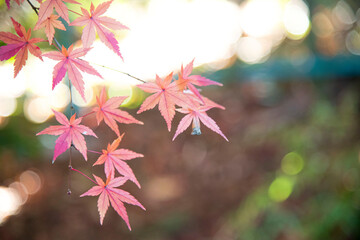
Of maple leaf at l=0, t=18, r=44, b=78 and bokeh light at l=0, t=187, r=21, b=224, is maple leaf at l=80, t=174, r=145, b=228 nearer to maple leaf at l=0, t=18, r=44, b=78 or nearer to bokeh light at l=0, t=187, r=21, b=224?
maple leaf at l=0, t=18, r=44, b=78

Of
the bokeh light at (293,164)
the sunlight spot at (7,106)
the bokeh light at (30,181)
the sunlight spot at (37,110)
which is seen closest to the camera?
the sunlight spot at (7,106)

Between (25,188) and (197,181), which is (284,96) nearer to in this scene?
(197,181)

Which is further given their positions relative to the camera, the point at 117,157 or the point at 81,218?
the point at 81,218

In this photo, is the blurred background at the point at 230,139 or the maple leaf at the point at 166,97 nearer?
the maple leaf at the point at 166,97

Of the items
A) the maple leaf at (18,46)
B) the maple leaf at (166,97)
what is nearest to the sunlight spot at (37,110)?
the maple leaf at (18,46)

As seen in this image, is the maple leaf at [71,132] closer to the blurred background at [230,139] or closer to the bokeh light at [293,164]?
the blurred background at [230,139]

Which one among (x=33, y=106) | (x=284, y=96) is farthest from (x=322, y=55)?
(x=33, y=106)
